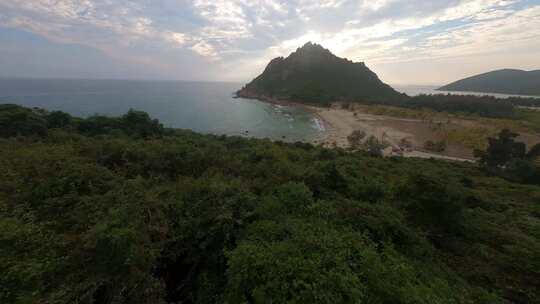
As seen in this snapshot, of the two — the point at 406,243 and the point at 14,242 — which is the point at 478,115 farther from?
the point at 14,242

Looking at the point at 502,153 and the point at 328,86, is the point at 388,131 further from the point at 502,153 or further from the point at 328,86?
the point at 328,86

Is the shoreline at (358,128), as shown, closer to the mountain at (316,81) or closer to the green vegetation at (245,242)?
the mountain at (316,81)

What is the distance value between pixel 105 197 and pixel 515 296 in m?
10.4

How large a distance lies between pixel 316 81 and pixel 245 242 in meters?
126

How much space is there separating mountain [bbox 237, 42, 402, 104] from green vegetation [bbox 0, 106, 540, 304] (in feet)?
316

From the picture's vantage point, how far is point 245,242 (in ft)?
15.9

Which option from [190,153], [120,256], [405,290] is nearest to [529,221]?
[405,290]

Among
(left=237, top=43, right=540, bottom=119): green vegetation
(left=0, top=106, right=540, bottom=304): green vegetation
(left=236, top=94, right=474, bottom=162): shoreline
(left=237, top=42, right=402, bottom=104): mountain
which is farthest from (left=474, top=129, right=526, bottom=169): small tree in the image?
(left=237, top=42, right=402, bottom=104): mountain

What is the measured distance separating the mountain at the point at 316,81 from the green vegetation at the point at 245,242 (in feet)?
316

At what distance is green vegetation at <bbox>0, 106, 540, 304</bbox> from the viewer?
150 inches

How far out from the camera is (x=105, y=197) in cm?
605

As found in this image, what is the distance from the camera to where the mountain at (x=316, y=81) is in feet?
361

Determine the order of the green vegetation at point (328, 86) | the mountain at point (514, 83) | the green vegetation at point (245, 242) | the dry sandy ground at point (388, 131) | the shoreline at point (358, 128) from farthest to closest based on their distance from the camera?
the mountain at point (514, 83)
the green vegetation at point (328, 86)
the dry sandy ground at point (388, 131)
the shoreline at point (358, 128)
the green vegetation at point (245, 242)

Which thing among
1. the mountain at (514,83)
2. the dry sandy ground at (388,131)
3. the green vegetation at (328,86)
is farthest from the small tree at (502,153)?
the mountain at (514,83)
